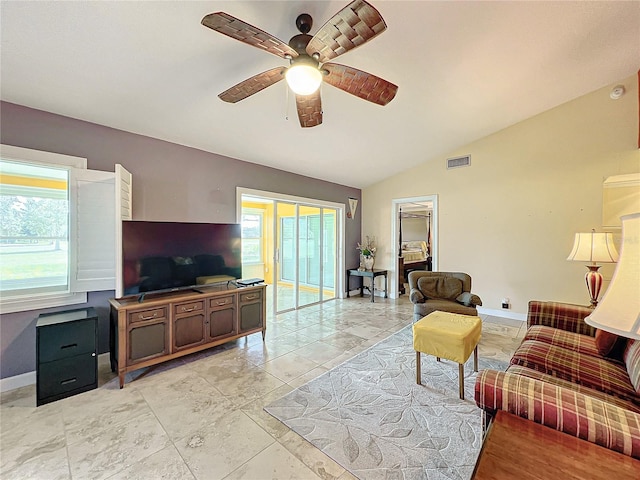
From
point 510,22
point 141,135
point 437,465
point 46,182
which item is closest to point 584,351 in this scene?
point 437,465

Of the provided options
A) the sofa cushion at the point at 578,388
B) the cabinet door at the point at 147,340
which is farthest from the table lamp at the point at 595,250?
the cabinet door at the point at 147,340

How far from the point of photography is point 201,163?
12.4 feet

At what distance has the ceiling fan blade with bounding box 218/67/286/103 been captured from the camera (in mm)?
1920

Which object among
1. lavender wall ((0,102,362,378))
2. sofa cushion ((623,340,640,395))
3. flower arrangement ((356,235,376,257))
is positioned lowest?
sofa cushion ((623,340,640,395))

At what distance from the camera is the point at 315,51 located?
1697 mm

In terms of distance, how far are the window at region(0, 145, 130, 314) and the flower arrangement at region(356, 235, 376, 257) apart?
4.57 m

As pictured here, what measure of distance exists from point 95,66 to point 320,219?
4.11 m

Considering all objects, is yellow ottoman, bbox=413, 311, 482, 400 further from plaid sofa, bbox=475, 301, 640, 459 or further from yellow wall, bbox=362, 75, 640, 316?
yellow wall, bbox=362, 75, 640, 316

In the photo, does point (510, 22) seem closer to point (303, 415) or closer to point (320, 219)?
point (303, 415)

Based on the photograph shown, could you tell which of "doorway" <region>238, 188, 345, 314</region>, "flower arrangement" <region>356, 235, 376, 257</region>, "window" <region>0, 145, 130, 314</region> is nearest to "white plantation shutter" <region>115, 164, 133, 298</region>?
"window" <region>0, 145, 130, 314</region>

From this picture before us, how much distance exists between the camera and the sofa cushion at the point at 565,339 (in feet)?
7.25

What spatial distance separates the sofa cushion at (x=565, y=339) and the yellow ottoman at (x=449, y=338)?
0.47 meters

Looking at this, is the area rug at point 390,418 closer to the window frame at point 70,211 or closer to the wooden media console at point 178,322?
the wooden media console at point 178,322

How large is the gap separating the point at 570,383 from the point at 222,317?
3140mm
